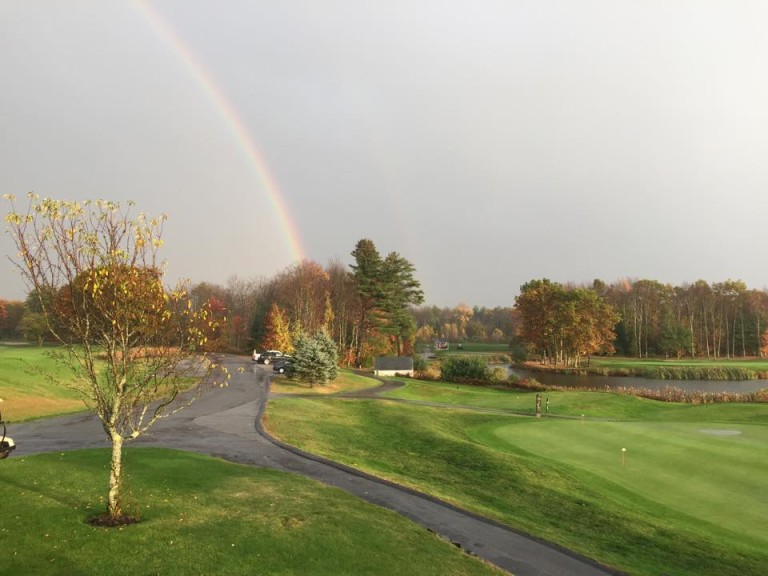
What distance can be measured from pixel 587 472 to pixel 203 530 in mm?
14804

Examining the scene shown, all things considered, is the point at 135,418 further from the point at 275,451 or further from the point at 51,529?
the point at 51,529

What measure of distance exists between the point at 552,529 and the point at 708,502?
6.75 metres

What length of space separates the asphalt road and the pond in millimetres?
51940

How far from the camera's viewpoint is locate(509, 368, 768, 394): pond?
64.1m

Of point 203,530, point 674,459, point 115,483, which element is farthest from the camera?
point 674,459

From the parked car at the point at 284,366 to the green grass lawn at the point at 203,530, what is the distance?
30.6 m

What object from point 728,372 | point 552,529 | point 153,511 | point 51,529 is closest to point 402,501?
point 552,529

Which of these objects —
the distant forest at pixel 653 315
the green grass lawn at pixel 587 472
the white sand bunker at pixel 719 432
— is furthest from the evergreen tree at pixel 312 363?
the distant forest at pixel 653 315

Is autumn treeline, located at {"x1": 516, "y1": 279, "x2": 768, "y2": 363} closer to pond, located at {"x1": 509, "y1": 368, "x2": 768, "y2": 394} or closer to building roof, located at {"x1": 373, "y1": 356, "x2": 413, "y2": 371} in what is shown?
pond, located at {"x1": 509, "y1": 368, "x2": 768, "y2": 394}

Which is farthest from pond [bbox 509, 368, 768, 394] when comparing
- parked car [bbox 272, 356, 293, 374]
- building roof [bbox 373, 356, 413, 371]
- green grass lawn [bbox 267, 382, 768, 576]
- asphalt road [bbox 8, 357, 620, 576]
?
asphalt road [bbox 8, 357, 620, 576]

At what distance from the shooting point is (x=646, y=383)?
2721 inches

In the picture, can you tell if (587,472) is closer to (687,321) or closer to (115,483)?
(115,483)

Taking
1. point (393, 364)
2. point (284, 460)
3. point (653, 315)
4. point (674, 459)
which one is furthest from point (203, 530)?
point (653, 315)

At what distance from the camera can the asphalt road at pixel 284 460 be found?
34.7ft
